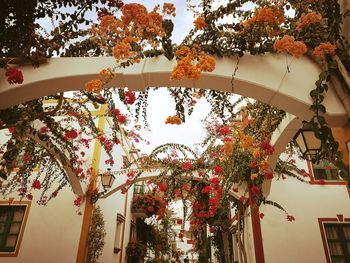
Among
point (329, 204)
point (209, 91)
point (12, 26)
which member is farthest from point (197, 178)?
point (12, 26)

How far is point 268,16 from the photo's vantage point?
2.91 meters

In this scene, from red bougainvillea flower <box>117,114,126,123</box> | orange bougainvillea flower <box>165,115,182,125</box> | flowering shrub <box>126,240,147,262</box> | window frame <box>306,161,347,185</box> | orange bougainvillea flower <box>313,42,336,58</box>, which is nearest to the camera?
orange bougainvillea flower <box>313,42,336,58</box>

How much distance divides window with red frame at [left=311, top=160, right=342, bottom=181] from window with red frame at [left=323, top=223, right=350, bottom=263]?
4.00ft

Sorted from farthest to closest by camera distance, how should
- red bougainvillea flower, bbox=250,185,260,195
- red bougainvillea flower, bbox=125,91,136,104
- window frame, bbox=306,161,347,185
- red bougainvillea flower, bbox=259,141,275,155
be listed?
window frame, bbox=306,161,347,185 < red bougainvillea flower, bbox=250,185,260,195 < red bougainvillea flower, bbox=259,141,275,155 < red bougainvillea flower, bbox=125,91,136,104

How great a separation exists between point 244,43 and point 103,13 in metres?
1.82

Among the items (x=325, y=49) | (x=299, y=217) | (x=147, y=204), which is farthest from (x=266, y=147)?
(x=147, y=204)

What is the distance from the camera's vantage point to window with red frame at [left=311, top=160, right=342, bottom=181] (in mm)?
7742

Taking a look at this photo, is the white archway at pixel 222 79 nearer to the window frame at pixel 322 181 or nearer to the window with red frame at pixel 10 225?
the window frame at pixel 322 181

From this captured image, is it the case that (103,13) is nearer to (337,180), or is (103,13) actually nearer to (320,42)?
(320,42)

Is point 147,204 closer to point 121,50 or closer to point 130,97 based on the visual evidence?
point 130,97

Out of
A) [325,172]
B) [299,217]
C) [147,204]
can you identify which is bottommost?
[299,217]

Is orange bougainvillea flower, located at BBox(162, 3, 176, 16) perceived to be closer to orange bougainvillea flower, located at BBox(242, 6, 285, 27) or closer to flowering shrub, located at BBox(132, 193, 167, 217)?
orange bougainvillea flower, located at BBox(242, 6, 285, 27)

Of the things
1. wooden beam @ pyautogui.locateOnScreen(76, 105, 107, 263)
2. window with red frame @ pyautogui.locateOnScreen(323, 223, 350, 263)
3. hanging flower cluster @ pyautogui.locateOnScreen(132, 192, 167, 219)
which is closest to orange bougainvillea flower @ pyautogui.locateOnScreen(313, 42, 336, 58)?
window with red frame @ pyautogui.locateOnScreen(323, 223, 350, 263)

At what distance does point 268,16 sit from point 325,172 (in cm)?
640
